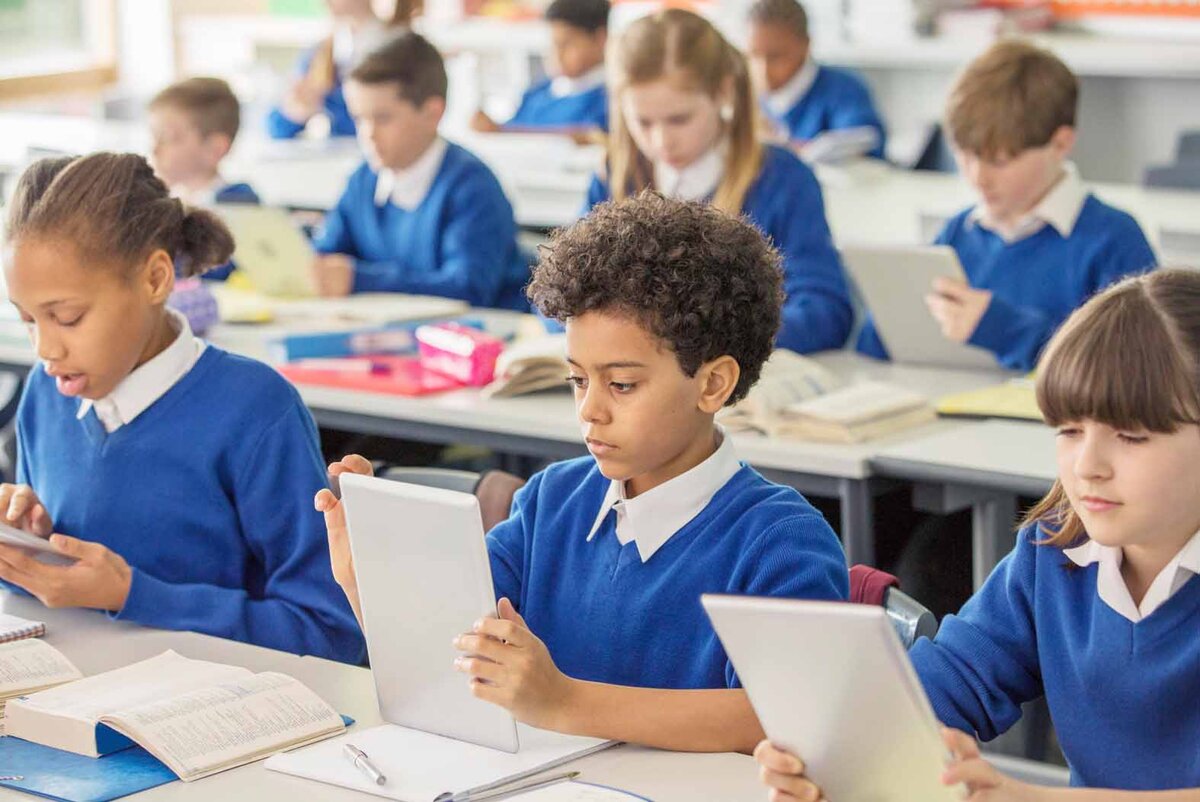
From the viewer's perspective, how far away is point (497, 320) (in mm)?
3500

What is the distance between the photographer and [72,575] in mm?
1877

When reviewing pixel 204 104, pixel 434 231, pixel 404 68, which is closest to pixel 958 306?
pixel 434 231

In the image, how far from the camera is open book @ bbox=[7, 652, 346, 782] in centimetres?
154

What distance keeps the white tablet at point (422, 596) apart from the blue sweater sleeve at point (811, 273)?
5.99ft

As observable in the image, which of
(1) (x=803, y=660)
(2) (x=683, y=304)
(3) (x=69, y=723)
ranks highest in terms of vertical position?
(2) (x=683, y=304)

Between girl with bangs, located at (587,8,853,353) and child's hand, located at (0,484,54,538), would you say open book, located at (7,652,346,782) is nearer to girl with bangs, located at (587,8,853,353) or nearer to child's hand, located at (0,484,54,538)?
child's hand, located at (0,484,54,538)

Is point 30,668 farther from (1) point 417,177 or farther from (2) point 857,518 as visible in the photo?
(1) point 417,177

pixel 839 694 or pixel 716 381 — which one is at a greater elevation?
pixel 716 381

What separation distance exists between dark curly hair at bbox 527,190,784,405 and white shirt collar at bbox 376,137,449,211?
2.42m

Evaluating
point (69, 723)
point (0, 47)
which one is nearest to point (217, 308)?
point (69, 723)

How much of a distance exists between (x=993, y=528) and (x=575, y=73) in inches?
144

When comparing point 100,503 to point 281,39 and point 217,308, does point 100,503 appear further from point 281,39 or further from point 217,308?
point 281,39

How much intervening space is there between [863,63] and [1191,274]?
5.12m

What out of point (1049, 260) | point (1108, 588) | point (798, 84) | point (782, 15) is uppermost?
point (782, 15)
